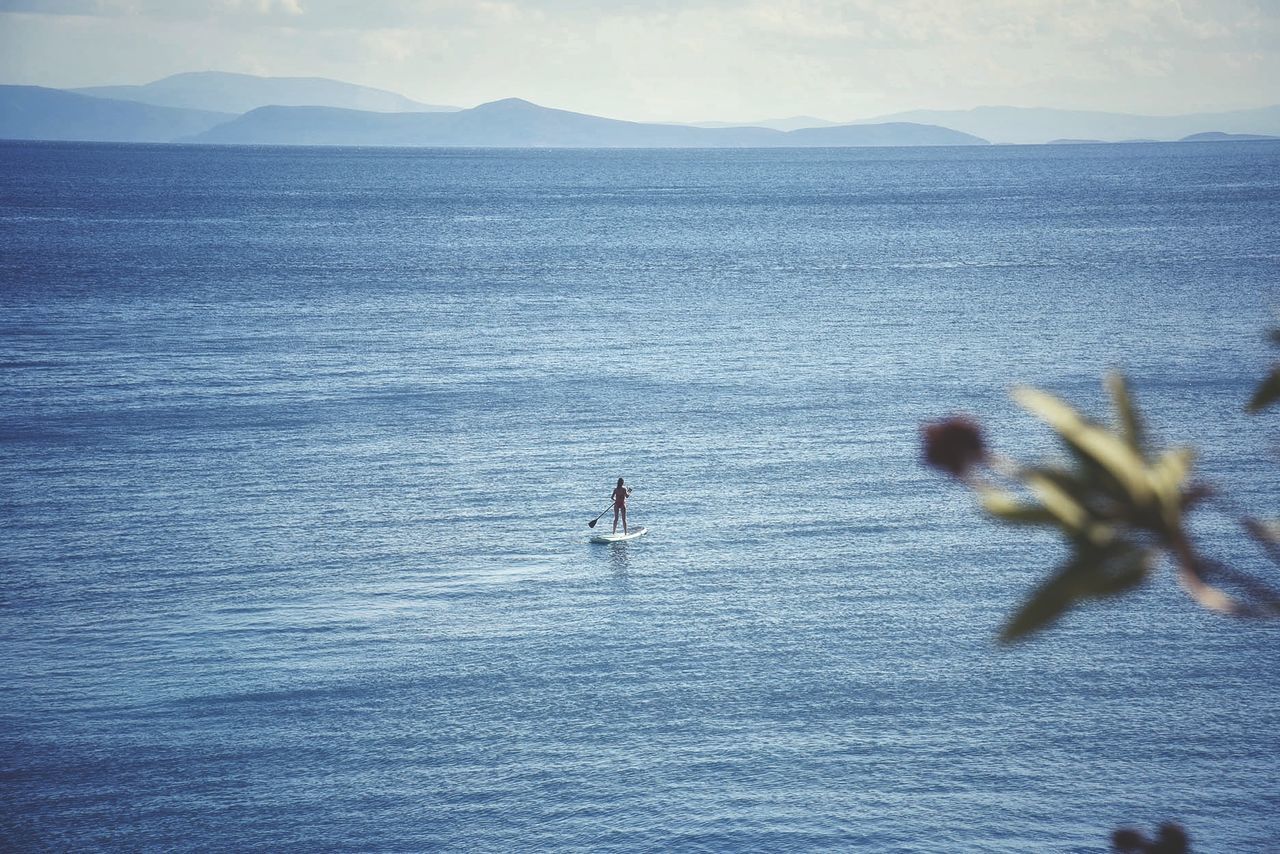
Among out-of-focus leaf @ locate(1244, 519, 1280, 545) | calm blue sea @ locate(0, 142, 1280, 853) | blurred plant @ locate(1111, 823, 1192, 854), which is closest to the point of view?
out-of-focus leaf @ locate(1244, 519, 1280, 545)

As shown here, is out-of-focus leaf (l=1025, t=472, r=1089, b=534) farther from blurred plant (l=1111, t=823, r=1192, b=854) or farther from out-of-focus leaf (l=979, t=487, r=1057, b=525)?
blurred plant (l=1111, t=823, r=1192, b=854)

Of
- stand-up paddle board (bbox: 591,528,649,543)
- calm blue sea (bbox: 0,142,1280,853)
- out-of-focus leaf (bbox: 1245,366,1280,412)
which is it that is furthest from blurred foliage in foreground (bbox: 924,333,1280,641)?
stand-up paddle board (bbox: 591,528,649,543)

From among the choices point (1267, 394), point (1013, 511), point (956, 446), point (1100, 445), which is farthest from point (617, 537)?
point (1100, 445)

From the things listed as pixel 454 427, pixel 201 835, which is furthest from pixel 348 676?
pixel 454 427

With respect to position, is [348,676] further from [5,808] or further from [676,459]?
[676,459]

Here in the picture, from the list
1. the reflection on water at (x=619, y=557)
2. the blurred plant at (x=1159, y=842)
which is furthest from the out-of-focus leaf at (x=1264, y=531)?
the reflection on water at (x=619, y=557)

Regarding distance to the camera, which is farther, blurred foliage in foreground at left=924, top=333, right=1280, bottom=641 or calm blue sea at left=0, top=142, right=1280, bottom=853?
calm blue sea at left=0, top=142, right=1280, bottom=853
